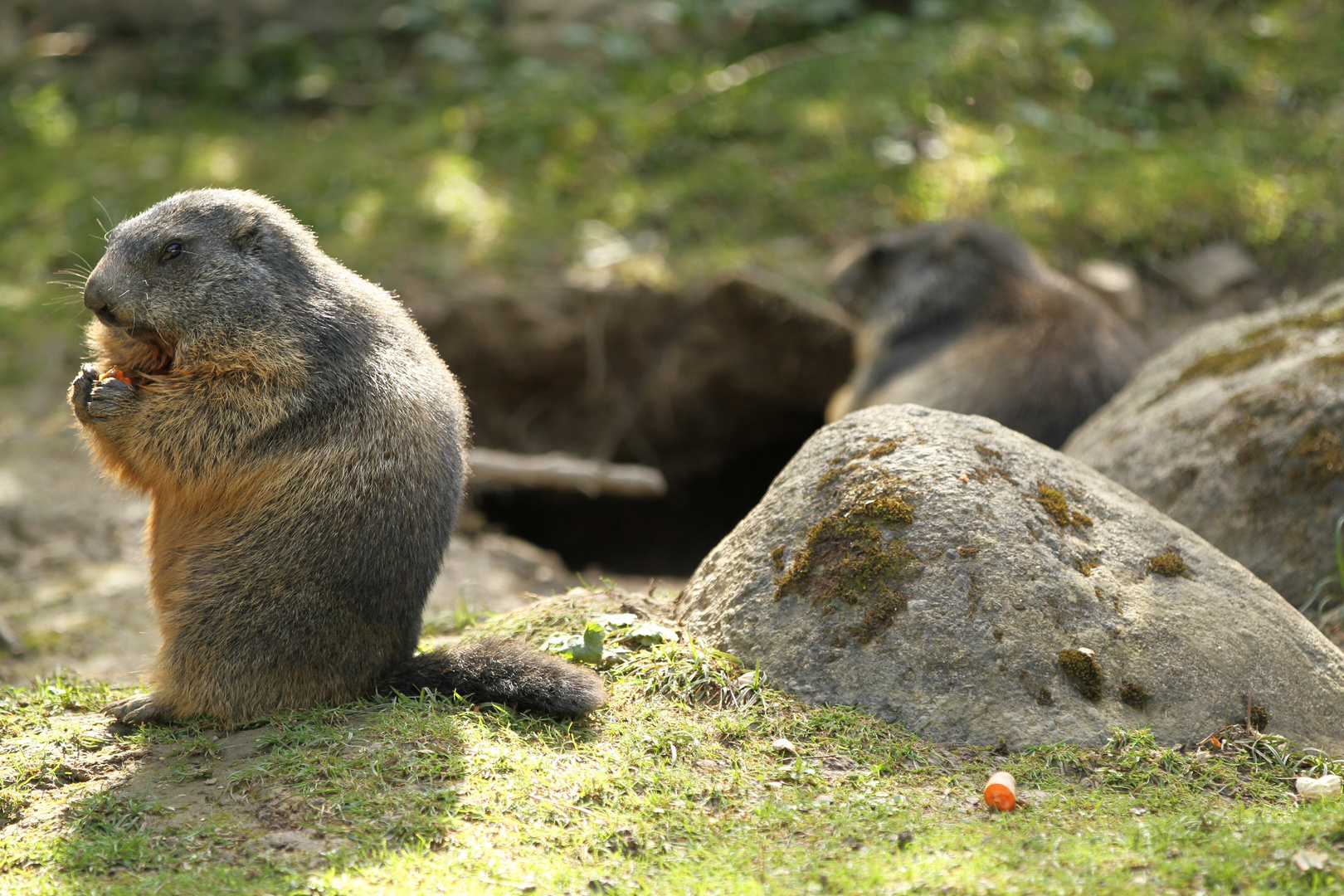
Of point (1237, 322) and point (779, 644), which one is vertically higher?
point (1237, 322)

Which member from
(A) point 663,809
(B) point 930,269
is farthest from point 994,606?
(B) point 930,269

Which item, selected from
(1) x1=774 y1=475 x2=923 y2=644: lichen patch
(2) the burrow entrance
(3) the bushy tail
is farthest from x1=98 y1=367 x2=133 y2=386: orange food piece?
(2) the burrow entrance

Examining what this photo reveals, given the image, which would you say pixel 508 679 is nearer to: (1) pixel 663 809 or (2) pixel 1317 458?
(1) pixel 663 809

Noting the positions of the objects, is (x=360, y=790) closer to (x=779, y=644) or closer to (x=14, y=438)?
(x=779, y=644)

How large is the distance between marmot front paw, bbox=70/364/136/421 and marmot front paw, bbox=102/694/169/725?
109 cm

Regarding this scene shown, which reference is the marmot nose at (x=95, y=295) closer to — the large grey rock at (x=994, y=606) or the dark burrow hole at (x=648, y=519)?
the large grey rock at (x=994, y=606)

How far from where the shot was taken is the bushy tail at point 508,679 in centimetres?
376

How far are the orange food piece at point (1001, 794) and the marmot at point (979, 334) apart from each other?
3.61 metres

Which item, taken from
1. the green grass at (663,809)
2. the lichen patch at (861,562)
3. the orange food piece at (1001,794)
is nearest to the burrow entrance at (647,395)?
the lichen patch at (861,562)

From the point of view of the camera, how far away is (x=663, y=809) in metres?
3.34

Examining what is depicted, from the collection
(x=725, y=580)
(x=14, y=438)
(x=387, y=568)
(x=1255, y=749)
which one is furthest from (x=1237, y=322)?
(x=14, y=438)

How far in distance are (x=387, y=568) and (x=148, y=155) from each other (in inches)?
334

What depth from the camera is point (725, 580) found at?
14.1 ft

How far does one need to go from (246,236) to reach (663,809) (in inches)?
109
